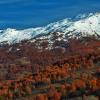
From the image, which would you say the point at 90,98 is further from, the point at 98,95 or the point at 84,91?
the point at 84,91

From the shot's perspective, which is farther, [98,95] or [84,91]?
[84,91]

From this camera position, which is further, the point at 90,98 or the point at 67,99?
the point at 67,99

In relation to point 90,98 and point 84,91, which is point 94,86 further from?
point 90,98

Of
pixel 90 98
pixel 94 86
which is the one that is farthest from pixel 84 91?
pixel 90 98

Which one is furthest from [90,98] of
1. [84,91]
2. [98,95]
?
[84,91]

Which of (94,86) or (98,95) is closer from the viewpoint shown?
(98,95)

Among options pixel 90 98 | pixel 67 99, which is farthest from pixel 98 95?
pixel 67 99

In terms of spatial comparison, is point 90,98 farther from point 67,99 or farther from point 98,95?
point 67,99
